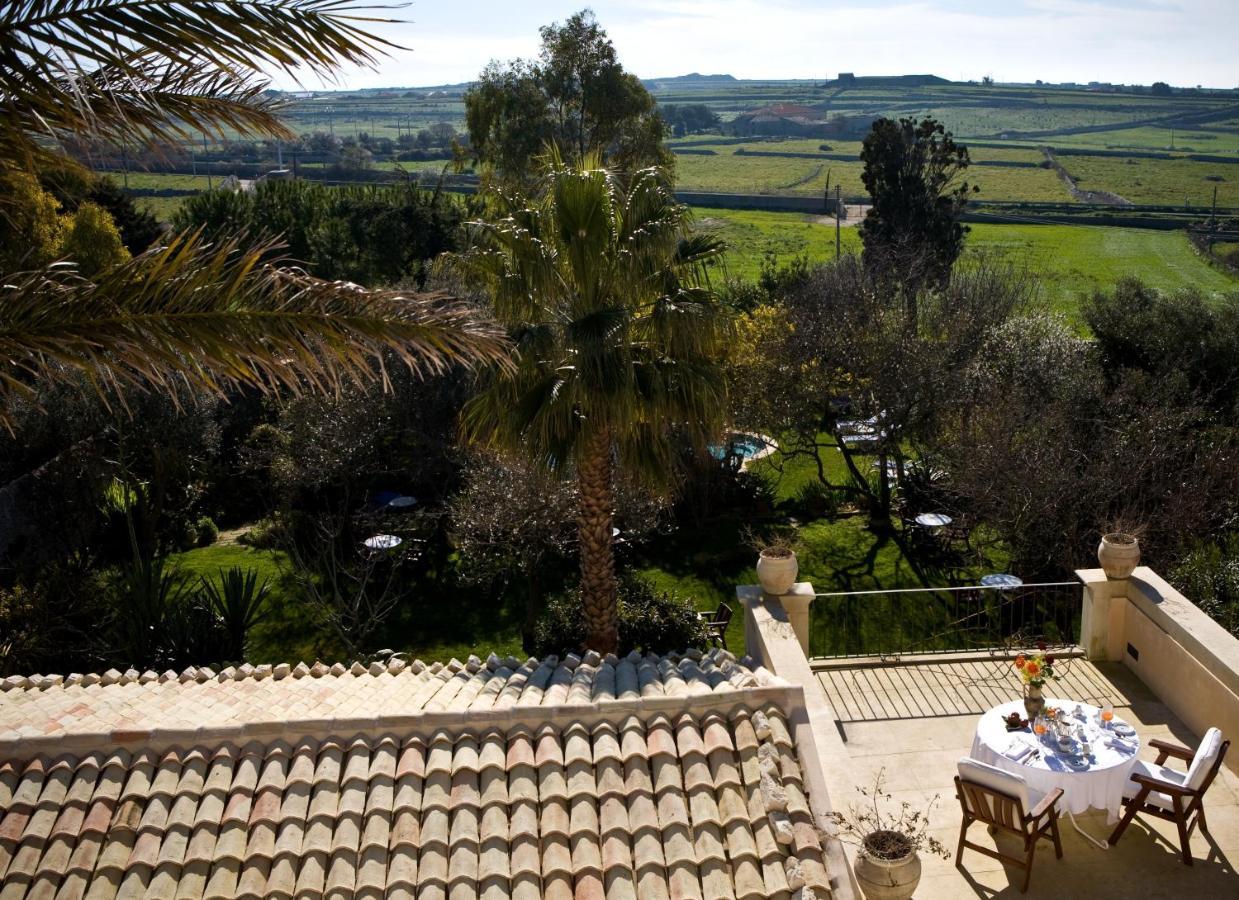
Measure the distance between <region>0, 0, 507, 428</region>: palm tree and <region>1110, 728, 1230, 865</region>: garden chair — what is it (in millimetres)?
5873

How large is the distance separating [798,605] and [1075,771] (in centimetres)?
316

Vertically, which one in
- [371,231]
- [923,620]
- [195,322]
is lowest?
[923,620]

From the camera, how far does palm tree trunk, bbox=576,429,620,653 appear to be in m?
11.4

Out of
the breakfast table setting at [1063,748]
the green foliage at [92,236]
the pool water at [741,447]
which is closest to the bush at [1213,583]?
the breakfast table setting at [1063,748]

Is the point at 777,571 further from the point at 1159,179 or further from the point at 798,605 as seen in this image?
the point at 1159,179

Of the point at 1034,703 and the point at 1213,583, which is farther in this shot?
the point at 1213,583

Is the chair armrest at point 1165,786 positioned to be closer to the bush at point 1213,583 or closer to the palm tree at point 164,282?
the bush at point 1213,583

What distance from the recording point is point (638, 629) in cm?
1316

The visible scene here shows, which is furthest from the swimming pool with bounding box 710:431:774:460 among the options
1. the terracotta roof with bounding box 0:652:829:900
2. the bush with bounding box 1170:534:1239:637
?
the terracotta roof with bounding box 0:652:829:900

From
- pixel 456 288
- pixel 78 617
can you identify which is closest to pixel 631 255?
pixel 78 617

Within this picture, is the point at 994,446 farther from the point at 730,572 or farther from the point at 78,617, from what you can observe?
the point at 78,617

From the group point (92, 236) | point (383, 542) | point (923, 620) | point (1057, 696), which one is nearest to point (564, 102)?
point (92, 236)

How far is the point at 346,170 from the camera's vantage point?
8381 cm

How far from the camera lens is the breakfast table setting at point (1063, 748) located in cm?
798
